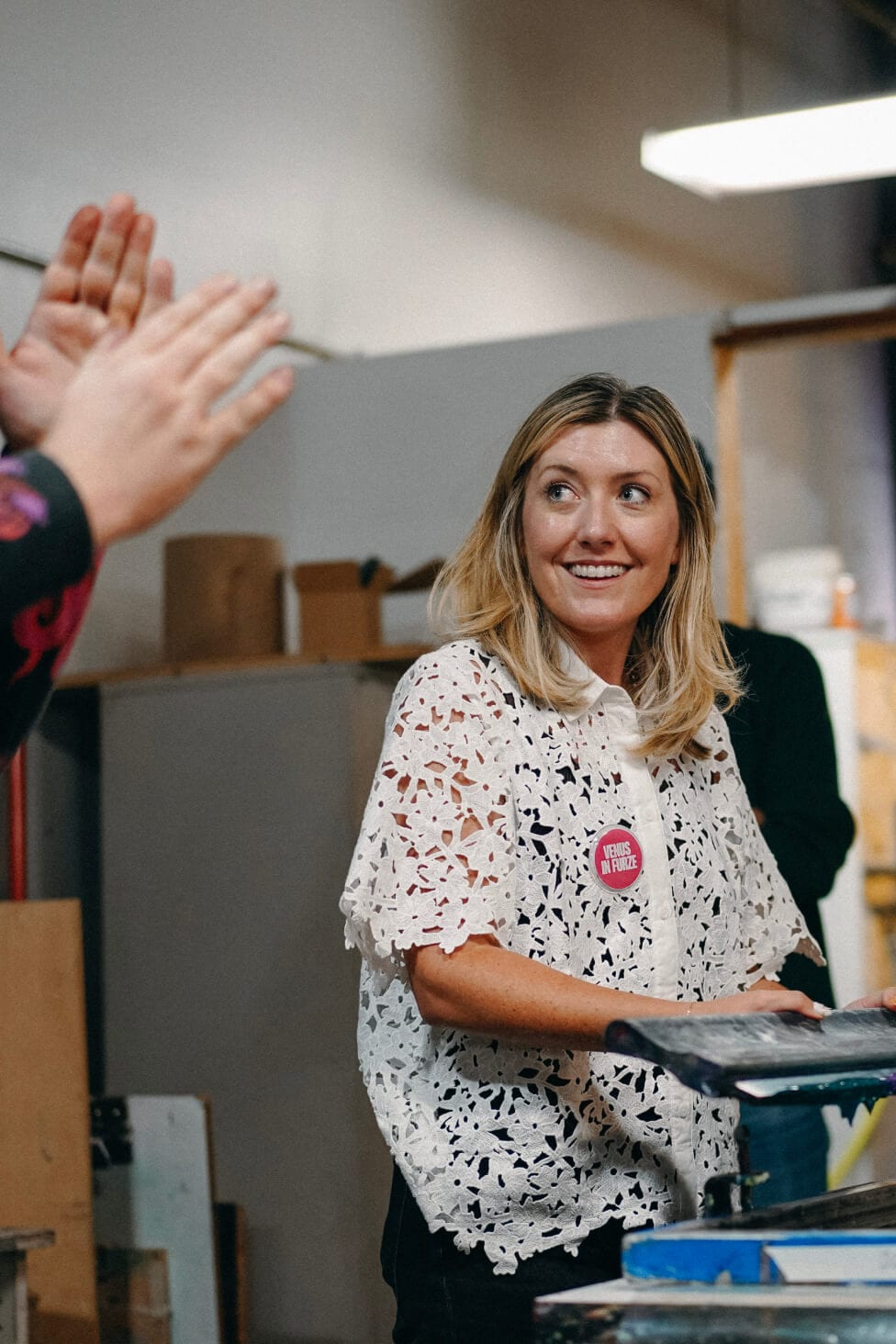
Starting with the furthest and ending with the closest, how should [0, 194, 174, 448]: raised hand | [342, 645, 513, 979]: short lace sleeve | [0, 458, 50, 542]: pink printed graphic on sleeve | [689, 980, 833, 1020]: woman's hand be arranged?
[342, 645, 513, 979]: short lace sleeve < [689, 980, 833, 1020]: woman's hand < [0, 194, 174, 448]: raised hand < [0, 458, 50, 542]: pink printed graphic on sleeve

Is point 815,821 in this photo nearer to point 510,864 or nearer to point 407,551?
point 510,864

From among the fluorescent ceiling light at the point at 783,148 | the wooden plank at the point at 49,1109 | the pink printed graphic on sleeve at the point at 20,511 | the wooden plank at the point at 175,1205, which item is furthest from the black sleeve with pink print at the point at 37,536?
the fluorescent ceiling light at the point at 783,148

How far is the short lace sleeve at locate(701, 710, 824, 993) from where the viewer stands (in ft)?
5.44

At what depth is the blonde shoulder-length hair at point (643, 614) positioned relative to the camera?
160 cm

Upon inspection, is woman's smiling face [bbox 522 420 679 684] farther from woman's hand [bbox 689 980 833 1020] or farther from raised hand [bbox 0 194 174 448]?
raised hand [bbox 0 194 174 448]

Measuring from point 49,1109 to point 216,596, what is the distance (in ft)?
3.87

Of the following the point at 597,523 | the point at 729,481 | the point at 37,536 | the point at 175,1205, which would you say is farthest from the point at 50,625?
the point at 729,481

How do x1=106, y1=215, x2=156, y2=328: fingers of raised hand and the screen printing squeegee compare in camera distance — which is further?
the screen printing squeegee

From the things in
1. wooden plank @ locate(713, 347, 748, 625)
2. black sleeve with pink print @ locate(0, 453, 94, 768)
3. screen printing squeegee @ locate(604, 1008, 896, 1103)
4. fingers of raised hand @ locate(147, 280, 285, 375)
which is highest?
wooden plank @ locate(713, 347, 748, 625)

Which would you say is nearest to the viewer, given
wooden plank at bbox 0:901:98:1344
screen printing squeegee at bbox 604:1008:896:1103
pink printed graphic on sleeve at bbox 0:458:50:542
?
pink printed graphic on sleeve at bbox 0:458:50:542

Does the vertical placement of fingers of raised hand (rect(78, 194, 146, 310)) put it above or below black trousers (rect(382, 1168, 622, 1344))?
above

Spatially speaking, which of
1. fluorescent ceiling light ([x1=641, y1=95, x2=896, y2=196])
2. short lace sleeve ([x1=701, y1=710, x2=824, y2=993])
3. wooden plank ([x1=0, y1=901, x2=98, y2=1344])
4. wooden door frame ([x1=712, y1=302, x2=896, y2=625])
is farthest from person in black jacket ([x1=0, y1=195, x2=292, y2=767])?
fluorescent ceiling light ([x1=641, y1=95, x2=896, y2=196])

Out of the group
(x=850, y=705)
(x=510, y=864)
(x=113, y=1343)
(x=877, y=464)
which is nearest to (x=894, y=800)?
(x=850, y=705)

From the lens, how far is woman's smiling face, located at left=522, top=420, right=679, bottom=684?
1615 millimetres
